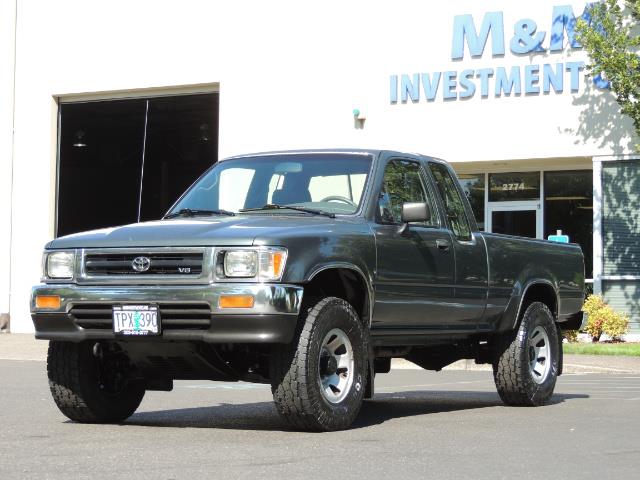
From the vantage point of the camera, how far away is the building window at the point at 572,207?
2447 centimetres

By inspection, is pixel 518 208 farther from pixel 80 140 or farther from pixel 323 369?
pixel 323 369

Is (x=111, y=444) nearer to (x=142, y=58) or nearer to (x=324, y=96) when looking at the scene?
(x=324, y=96)

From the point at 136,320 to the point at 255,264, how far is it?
0.85 meters

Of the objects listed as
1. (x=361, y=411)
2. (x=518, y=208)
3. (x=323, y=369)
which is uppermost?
(x=518, y=208)

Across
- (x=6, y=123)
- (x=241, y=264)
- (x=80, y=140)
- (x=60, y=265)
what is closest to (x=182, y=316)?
(x=241, y=264)

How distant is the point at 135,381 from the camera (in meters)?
9.54

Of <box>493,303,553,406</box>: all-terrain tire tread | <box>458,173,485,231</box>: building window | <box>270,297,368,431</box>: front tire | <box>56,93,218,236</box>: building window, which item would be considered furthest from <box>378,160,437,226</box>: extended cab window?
<box>56,93,218,236</box>: building window

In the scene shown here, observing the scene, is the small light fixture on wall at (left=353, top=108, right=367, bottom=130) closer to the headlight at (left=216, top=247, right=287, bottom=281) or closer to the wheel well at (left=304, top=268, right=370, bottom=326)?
the wheel well at (left=304, top=268, right=370, bottom=326)

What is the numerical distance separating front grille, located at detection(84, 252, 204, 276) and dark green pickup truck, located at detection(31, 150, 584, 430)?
0.03 ft

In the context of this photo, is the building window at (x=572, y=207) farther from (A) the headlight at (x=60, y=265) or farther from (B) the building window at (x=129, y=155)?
(A) the headlight at (x=60, y=265)

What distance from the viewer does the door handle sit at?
10.1 m

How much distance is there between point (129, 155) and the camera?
1148 inches

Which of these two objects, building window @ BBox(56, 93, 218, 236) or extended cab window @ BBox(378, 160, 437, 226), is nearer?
extended cab window @ BBox(378, 160, 437, 226)

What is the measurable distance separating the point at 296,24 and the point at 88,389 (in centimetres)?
1813
